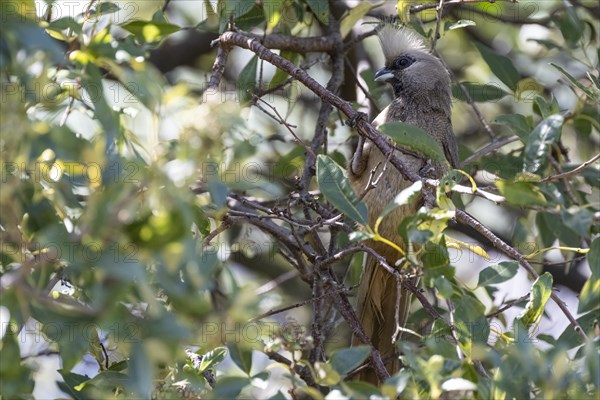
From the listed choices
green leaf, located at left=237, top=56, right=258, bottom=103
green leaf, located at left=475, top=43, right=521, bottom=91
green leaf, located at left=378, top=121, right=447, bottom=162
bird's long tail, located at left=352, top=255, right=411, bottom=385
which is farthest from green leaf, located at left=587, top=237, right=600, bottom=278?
green leaf, located at left=475, top=43, right=521, bottom=91

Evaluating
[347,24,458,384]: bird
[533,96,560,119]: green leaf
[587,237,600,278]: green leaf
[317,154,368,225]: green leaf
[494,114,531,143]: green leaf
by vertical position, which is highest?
[317,154,368,225]: green leaf

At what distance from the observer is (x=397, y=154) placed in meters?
4.70

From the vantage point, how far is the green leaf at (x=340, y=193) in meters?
2.67

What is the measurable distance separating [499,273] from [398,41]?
8.98 ft

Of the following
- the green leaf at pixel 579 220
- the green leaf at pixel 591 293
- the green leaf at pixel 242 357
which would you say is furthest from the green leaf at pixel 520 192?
the green leaf at pixel 242 357

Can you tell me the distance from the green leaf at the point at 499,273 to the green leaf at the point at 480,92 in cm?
215

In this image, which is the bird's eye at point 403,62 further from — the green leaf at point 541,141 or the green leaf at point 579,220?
the green leaf at point 579,220

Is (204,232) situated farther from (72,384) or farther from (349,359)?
(349,359)

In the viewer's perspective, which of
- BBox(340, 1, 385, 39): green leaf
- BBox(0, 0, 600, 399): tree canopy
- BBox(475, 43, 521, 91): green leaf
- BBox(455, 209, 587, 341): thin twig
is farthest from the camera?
→ BBox(475, 43, 521, 91): green leaf

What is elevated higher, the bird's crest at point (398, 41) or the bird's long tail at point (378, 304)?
the bird's crest at point (398, 41)

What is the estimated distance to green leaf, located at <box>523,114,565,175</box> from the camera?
262cm

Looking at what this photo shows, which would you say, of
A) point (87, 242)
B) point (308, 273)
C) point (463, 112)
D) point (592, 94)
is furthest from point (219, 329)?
point (463, 112)

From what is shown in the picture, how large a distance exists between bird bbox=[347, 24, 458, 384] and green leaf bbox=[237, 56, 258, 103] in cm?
68

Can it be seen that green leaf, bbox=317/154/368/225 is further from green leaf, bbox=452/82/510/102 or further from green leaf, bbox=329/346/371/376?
green leaf, bbox=452/82/510/102
